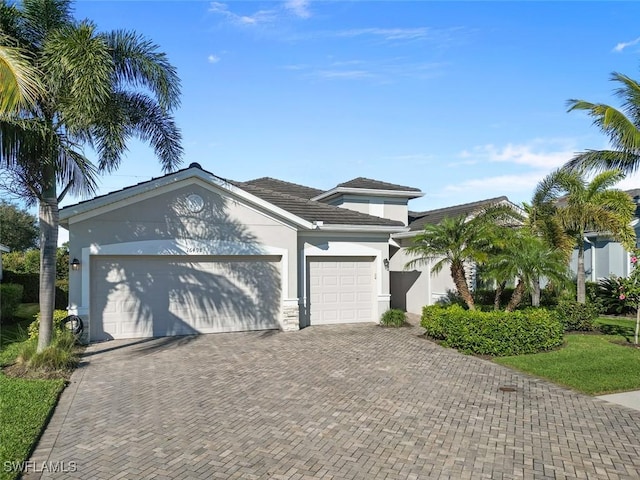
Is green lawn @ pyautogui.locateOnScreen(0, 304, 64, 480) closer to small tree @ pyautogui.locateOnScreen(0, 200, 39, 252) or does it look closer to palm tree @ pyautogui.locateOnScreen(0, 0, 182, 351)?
palm tree @ pyautogui.locateOnScreen(0, 0, 182, 351)

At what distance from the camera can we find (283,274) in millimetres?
14188

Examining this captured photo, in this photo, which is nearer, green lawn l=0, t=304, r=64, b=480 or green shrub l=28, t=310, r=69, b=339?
green lawn l=0, t=304, r=64, b=480

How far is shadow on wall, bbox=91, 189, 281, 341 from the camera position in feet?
40.7

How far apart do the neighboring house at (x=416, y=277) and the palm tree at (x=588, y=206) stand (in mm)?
2208

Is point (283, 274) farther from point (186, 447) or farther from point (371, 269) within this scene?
point (186, 447)

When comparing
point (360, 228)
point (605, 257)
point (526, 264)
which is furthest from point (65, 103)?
point (605, 257)

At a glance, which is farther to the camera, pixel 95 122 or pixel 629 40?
pixel 629 40

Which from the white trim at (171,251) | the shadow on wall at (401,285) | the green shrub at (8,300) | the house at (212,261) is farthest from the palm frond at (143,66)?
the shadow on wall at (401,285)

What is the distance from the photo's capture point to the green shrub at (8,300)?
16.0 meters

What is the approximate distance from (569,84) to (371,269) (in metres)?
8.65

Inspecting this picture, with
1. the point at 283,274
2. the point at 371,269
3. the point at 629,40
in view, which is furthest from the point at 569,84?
the point at 283,274

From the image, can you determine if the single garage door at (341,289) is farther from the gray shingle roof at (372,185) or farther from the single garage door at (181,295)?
the gray shingle roof at (372,185)

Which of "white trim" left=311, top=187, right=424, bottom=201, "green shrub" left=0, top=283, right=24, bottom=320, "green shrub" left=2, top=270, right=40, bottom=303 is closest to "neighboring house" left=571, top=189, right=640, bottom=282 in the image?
"white trim" left=311, top=187, right=424, bottom=201

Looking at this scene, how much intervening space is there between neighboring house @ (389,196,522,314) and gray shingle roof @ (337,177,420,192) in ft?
5.81
